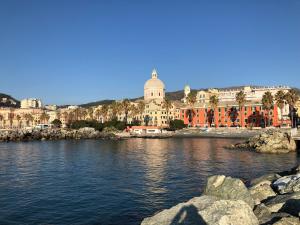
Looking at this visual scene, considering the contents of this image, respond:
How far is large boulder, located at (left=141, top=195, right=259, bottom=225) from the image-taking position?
57.5ft

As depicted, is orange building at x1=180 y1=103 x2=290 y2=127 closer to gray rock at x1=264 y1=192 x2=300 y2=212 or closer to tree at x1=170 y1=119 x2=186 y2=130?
tree at x1=170 y1=119 x2=186 y2=130

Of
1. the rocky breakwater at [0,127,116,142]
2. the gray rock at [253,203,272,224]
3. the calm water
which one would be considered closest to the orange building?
the rocky breakwater at [0,127,116,142]

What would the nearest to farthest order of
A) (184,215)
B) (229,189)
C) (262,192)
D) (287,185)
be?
(184,215) < (229,189) < (287,185) < (262,192)

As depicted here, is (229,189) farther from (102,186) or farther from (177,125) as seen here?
(177,125)

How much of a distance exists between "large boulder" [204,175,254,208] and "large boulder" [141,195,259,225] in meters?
2.93

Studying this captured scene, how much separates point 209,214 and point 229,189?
5503 mm

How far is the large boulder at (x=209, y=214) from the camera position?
17.5 meters

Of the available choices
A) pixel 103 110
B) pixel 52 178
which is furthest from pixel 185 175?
pixel 103 110

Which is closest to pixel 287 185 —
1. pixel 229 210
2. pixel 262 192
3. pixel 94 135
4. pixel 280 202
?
pixel 262 192

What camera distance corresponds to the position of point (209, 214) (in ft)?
59.7

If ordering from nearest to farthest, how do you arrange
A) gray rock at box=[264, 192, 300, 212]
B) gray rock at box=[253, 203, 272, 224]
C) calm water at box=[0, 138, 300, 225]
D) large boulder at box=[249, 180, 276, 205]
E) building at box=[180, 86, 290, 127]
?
gray rock at box=[253, 203, 272, 224], gray rock at box=[264, 192, 300, 212], large boulder at box=[249, 180, 276, 205], calm water at box=[0, 138, 300, 225], building at box=[180, 86, 290, 127]

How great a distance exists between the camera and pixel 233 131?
462 ft

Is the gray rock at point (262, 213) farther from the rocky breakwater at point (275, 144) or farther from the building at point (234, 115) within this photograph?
the building at point (234, 115)

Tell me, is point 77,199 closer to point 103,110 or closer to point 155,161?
point 155,161
